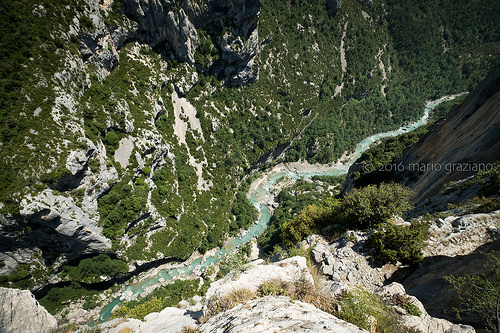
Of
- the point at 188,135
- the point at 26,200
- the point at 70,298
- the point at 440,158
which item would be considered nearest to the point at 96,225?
the point at 26,200

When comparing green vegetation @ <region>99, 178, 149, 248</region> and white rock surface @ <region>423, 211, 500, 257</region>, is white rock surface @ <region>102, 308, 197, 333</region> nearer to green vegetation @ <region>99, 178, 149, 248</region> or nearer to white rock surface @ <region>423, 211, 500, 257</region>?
white rock surface @ <region>423, 211, 500, 257</region>

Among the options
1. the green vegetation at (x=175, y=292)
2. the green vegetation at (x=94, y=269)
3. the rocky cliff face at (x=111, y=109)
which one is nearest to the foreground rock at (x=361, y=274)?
the green vegetation at (x=175, y=292)

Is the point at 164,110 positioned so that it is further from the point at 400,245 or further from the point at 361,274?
the point at 400,245

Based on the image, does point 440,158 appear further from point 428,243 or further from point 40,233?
point 40,233

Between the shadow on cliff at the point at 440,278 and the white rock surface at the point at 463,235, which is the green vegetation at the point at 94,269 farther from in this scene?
the white rock surface at the point at 463,235

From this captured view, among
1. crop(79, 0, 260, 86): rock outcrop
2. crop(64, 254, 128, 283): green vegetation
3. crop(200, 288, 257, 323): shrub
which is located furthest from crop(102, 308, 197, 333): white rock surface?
crop(79, 0, 260, 86): rock outcrop

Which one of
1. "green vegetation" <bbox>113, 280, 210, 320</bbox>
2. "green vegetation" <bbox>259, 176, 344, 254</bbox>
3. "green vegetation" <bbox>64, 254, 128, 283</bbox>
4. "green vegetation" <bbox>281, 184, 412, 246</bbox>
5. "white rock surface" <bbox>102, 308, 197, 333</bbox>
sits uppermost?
"green vegetation" <bbox>281, 184, 412, 246</bbox>

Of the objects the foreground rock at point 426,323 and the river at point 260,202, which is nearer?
the foreground rock at point 426,323
